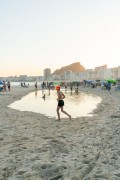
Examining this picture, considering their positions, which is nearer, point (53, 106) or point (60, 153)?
point (60, 153)

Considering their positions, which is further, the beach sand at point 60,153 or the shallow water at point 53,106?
the shallow water at point 53,106

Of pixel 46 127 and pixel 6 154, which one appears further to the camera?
pixel 46 127

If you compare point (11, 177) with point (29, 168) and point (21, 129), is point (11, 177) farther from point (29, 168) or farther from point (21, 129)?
point (21, 129)

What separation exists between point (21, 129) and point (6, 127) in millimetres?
793

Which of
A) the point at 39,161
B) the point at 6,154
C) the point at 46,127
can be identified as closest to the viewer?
the point at 39,161

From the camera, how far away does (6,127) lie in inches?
455

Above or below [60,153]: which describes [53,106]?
below

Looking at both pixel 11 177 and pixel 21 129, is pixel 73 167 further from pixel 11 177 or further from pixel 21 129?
pixel 21 129

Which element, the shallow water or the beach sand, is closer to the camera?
the beach sand

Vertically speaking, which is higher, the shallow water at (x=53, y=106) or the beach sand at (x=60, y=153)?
the beach sand at (x=60, y=153)

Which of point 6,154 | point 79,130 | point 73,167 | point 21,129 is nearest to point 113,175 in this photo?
point 73,167

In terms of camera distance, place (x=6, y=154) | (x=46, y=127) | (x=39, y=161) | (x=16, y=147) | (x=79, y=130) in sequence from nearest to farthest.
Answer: (x=39, y=161), (x=6, y=154), (x=16, y=147), (x=79, y=130), (x=46, y=127)

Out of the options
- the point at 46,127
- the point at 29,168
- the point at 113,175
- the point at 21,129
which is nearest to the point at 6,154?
the point at 29,168

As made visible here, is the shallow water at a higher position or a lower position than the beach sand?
lower
